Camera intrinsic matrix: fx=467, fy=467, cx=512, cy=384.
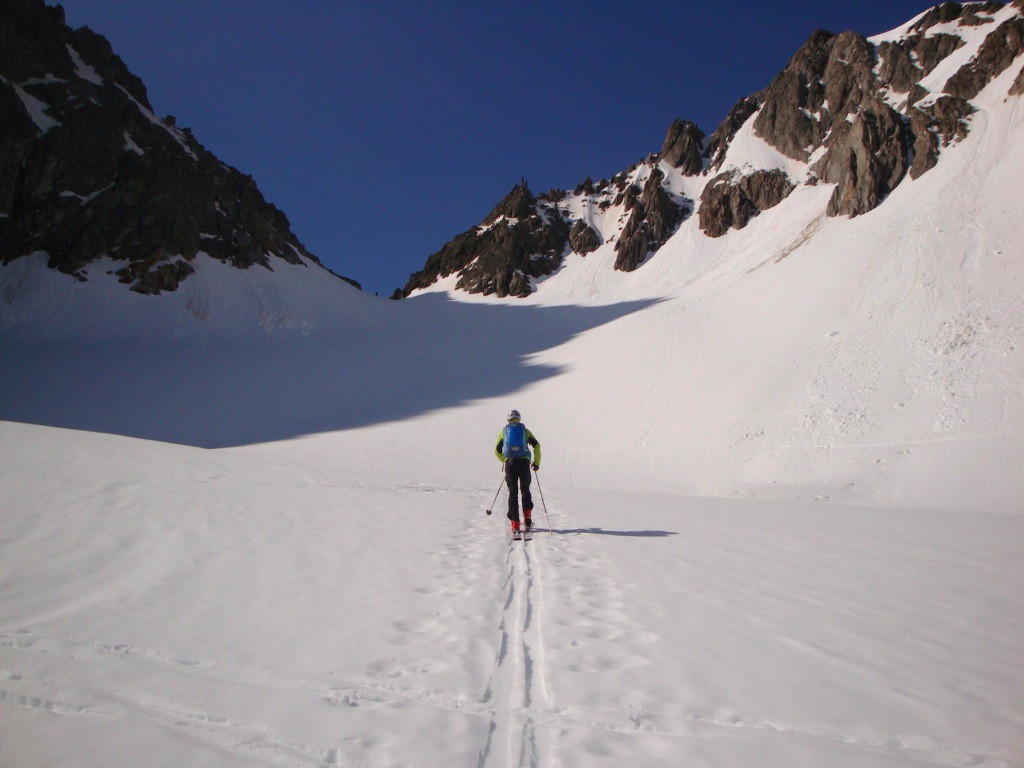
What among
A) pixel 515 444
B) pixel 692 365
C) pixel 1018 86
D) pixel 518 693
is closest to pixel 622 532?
pixel 515 444

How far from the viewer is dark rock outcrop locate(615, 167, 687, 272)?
68.4 metres

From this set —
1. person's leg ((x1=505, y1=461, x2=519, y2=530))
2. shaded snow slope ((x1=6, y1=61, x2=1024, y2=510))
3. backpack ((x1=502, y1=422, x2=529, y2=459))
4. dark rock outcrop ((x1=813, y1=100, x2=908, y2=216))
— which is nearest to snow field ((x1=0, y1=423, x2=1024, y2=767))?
person's leg ((x1=505, y1=461, x2=519, y2=530))

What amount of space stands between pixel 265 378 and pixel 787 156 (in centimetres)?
6900

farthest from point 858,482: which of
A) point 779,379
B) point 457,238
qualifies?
point 457,238

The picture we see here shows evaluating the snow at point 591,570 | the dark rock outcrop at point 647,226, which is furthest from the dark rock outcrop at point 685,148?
the snow at point 591,570

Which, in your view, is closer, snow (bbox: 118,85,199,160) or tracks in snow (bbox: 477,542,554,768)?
tracks in snow (bbox: 477,542,554,768)

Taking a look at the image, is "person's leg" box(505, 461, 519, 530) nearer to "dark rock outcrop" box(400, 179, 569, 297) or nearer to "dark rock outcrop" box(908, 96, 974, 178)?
"dark rock outcrop" box(908, 96, 974, 178)

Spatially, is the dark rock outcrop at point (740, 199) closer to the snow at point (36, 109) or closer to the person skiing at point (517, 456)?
the person skiing at point (517, 456)

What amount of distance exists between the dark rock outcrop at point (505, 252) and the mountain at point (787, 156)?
26cm

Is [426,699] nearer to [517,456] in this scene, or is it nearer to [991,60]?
[517,456]

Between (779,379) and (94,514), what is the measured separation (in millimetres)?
19979

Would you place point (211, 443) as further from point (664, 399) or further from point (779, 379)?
point (779, 379)

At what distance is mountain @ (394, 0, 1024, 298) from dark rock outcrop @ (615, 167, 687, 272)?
0.19m

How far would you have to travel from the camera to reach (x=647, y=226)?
71.1 m
